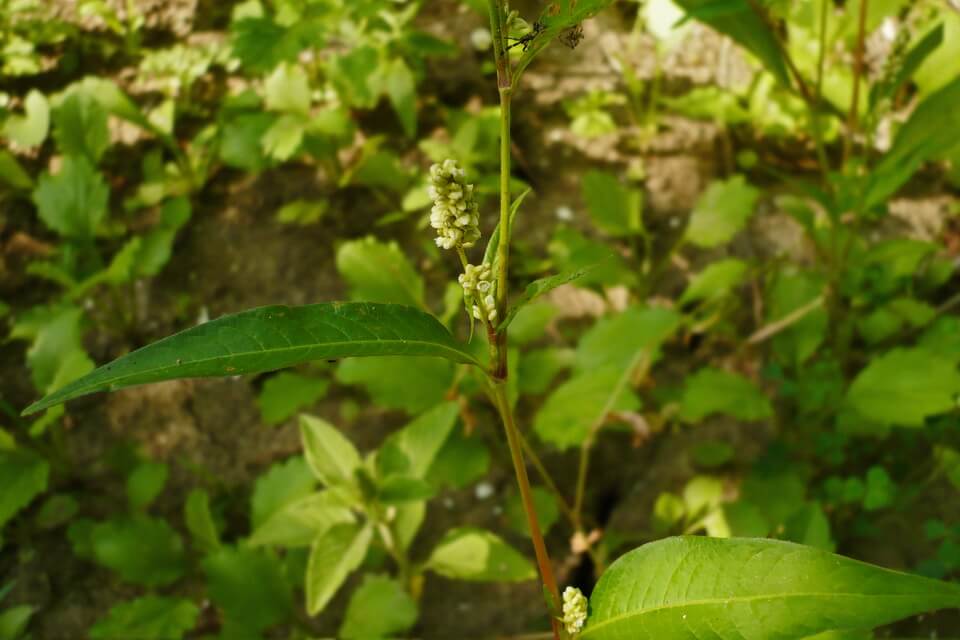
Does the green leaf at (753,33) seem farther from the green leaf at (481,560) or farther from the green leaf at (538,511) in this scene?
the green leaf at (481,560)

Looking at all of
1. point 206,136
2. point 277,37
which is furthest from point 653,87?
point 206,136

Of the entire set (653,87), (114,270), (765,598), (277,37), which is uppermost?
(277,37)

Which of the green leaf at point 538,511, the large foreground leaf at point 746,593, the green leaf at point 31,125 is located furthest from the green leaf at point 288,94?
the large foreground leaf at point 746,593

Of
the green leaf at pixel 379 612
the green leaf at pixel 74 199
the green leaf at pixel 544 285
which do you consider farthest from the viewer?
the green leaf at pixel 74 199

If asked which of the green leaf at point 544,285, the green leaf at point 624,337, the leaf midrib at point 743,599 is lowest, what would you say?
the green leaf at point 624,337

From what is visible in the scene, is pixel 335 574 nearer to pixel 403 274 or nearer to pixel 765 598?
pixel 403 274

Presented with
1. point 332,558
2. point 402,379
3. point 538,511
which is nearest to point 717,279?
point 538,511

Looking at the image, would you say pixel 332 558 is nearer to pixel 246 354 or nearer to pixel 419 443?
pixel 419 443
